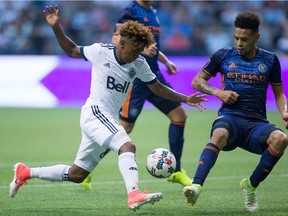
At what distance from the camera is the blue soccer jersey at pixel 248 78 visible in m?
7.97

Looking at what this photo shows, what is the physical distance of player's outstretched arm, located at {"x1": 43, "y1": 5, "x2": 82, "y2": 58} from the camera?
7727 millimetres

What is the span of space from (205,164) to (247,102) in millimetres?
954

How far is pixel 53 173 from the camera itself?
7.96 m

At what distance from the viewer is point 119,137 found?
7305mm

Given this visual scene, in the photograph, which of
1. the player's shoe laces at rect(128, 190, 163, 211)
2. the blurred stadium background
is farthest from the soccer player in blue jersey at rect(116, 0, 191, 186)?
the blurred stadium background

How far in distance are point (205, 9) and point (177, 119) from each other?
15072 mm

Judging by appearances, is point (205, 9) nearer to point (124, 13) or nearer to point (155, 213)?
point (124, 13)

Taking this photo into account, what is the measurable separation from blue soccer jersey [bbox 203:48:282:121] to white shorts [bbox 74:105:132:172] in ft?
4.39

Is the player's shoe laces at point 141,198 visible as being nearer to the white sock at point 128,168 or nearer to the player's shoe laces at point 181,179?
the white sock at point 128,168

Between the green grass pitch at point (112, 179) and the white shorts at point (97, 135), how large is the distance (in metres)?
0.55

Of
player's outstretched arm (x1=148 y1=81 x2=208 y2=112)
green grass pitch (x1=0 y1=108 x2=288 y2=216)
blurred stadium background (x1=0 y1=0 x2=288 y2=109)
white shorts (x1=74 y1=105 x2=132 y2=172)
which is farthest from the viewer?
blurred stadium background (x1=0 y1=0 x2=288 y2=109)

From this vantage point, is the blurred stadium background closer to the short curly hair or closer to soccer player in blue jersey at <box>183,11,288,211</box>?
soccer player in blue jersey at <box>183,11,288,211</box>

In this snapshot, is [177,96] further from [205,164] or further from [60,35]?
[60,35]

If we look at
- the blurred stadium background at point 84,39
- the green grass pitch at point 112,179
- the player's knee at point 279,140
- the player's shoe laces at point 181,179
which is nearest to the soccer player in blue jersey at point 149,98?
the player's shoe laces at point 181,179
